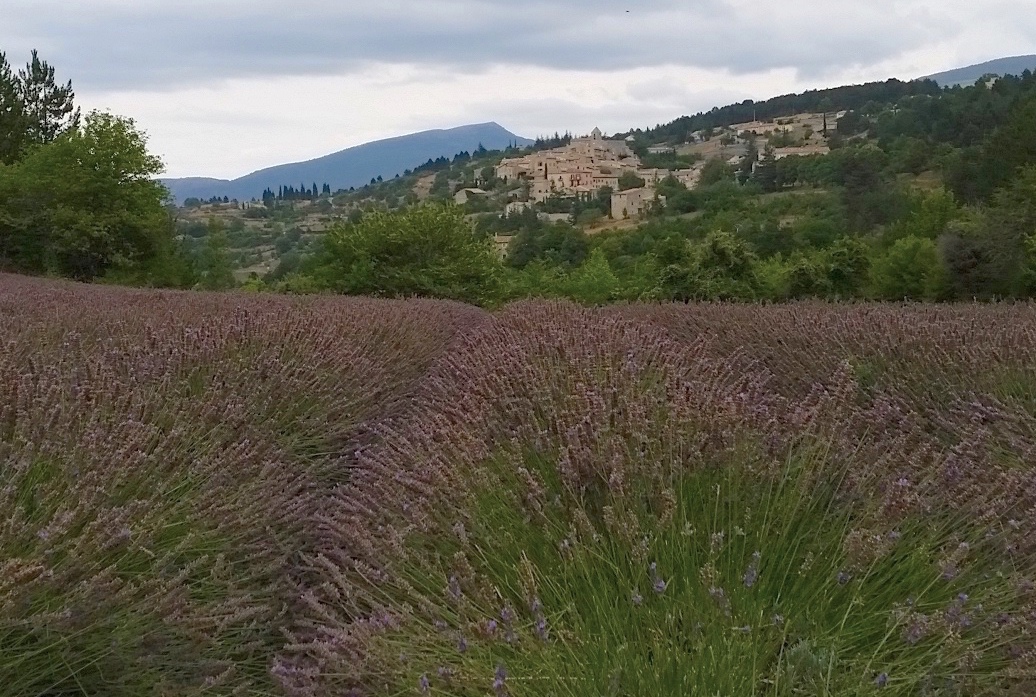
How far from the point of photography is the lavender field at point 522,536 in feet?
5.49

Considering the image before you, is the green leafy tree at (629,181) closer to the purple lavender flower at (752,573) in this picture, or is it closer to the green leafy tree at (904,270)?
the green leafy tree at (904,270)

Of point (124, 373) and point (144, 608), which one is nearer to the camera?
point (144, 608)

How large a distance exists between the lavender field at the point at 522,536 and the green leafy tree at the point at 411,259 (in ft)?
58.7

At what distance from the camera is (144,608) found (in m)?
1.90

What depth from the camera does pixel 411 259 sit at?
22547 mm

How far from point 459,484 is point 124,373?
5.65 feet

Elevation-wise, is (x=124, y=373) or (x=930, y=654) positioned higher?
(x=124, y=373)

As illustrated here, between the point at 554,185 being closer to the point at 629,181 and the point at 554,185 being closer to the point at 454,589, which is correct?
the point at 629,181

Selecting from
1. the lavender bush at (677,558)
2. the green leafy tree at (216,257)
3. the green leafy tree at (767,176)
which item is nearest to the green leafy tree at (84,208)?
the green leafy tree at (216,257)

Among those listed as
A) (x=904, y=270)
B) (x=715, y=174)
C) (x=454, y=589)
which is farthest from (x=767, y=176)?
(x=454, y=589)

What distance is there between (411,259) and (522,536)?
20710 mm

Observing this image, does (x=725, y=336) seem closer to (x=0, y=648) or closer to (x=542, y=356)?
(x=542, y=356)

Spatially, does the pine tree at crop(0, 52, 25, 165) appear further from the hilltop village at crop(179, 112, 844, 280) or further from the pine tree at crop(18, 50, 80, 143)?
the hilltop village at crop(179, 112, 844, 280)

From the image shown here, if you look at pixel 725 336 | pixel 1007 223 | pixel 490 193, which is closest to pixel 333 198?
pixel 490 193
